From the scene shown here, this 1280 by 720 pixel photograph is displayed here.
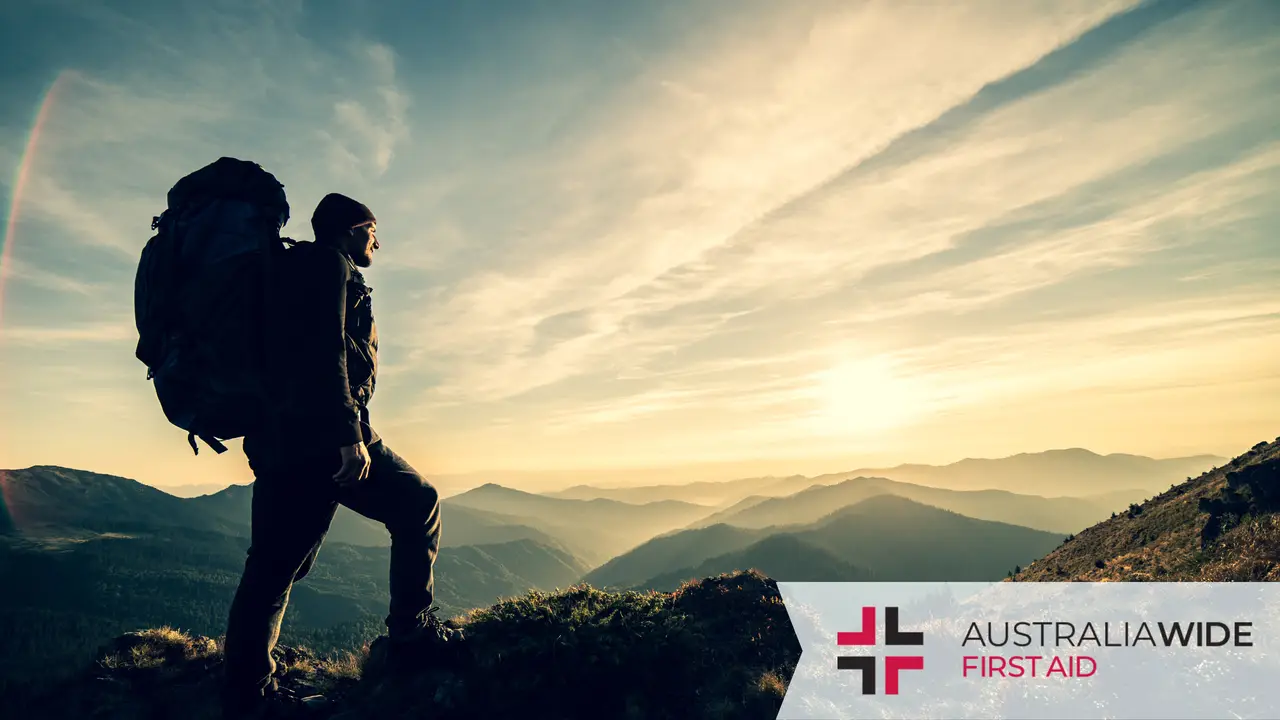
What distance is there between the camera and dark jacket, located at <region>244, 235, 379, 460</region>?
493 cm

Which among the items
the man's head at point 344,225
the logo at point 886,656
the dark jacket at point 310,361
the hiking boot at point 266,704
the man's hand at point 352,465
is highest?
the man's head at point 344,225

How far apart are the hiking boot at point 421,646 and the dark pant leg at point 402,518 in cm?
6

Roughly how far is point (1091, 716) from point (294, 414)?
25.0 ft

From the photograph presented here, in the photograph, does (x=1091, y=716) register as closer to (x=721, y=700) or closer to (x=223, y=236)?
(x=721, y=700)

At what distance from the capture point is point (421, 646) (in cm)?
600

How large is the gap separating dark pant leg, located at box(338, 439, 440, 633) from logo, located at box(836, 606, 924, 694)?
15.5 ft

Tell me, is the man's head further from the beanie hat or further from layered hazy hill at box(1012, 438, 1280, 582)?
layered hazy hill at box(1012, 438, 1280, 582)

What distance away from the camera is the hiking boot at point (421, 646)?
5961mm

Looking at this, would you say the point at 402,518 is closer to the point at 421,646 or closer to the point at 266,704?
the point at 421,646

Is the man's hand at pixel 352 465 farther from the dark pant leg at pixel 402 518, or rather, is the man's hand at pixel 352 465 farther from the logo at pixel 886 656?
the logo at pixel 886 656

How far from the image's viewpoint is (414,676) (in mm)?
5891

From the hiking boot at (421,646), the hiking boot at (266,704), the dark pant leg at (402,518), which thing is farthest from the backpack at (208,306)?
the hiking boot at (421,646)

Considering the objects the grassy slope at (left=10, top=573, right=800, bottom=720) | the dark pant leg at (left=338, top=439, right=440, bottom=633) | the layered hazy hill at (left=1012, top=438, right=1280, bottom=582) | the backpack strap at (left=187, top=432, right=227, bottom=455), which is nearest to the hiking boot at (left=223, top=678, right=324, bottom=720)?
the grassy slope at (left=10, top=573, right=800, bottom=720)

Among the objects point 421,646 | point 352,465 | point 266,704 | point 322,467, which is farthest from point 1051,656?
point 266,704
